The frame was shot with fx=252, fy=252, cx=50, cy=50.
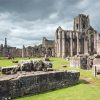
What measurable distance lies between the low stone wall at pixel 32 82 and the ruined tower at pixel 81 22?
10084 cm

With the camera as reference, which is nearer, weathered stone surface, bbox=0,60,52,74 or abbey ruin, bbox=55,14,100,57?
weathered stone surface, bbox=0,60,52,74

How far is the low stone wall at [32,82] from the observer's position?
1144 cm

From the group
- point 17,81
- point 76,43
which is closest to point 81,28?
point 76,43

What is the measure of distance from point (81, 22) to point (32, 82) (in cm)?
10380

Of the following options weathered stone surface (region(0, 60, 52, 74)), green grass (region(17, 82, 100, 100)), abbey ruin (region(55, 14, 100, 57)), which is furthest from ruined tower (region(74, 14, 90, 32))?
green grass (region(17, 82, 100, 100))

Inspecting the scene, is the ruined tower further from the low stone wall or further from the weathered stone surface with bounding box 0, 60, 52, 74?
the low stone wall

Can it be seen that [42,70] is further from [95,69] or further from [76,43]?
[76,43]

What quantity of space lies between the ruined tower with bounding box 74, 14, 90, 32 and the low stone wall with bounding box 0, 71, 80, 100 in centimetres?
10084

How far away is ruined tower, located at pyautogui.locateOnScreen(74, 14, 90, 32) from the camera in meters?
→ 115

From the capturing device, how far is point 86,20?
117312mm

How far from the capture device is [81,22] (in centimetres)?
11444

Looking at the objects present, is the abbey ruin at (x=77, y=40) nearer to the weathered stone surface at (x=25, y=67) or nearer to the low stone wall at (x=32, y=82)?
the weathered stone surface at (x=25, y=67)

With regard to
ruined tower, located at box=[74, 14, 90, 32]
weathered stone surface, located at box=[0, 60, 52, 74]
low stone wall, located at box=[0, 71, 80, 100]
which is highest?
ruined tower, located at box=[74, 14, 90, 32]

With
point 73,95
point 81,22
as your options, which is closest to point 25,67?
point 73,95
